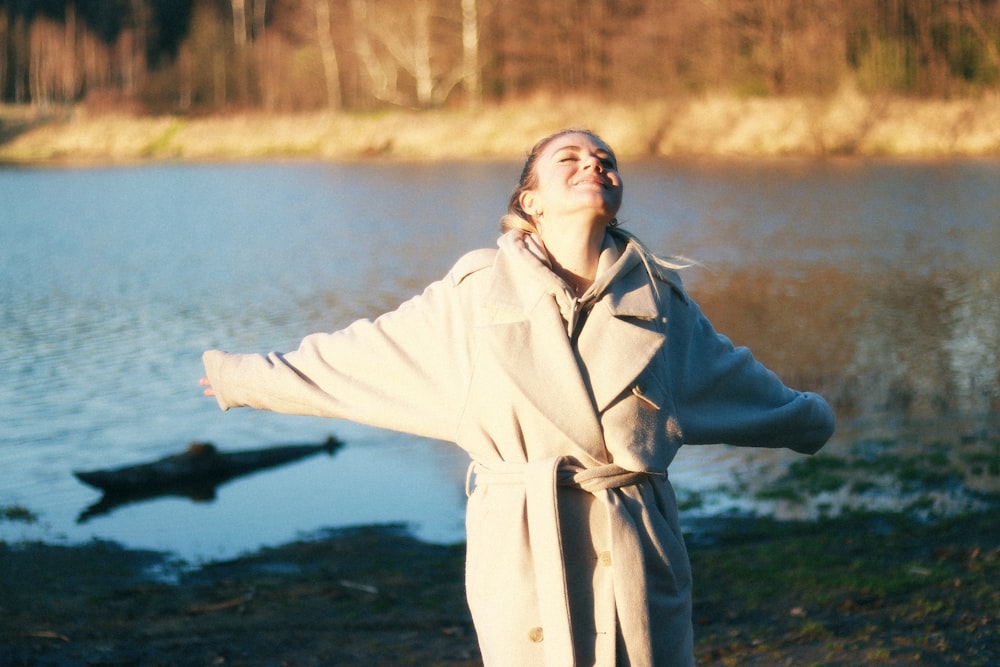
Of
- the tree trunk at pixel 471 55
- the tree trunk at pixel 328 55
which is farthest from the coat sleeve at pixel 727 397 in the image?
the tree trunk at pixel 328 55

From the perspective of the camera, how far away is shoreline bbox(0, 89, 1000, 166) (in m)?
37.9

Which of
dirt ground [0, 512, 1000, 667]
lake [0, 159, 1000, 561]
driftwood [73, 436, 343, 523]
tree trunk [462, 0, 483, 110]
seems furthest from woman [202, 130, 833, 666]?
tree trunk [462, 0, 483, 110]

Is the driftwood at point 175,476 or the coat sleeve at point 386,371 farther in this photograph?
the driftwood at point 175,476

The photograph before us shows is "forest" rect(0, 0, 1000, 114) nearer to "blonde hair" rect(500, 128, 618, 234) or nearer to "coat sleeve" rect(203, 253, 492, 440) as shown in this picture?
"blonde hair" rect(500, 128, 618, 234)

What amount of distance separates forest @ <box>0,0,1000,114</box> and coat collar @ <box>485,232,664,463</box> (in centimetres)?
3951

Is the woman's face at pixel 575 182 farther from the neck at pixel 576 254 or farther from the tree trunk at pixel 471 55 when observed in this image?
the tree trunk at pixel 471 55

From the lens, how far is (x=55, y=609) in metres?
6.36

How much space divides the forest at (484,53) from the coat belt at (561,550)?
1562 inches

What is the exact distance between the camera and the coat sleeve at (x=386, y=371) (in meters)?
3.02

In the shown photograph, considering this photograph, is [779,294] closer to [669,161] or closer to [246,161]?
[669,161]

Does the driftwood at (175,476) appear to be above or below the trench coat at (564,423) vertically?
below

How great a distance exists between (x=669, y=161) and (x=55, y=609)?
34.2 meters

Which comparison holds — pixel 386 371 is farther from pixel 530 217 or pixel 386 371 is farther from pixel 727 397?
pixel 727 397

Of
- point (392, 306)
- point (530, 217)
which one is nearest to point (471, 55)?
point (392, 306)
